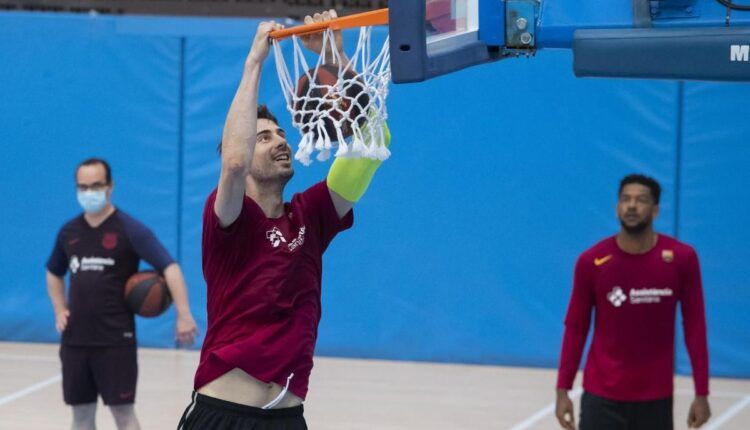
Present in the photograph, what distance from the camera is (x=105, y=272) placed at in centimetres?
888

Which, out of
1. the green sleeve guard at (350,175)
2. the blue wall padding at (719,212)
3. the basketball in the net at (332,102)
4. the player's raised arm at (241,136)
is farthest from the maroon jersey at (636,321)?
the blue wall padding at (719,212)

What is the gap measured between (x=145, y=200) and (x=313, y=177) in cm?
177

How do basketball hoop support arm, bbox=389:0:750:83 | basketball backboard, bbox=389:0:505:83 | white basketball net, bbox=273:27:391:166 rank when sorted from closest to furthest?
basketball hoop support arm, bbox=389:0:750:83 < basketball backboard, bbox=389:0:505:83 < white basketball net, bbox=273:27:391:166

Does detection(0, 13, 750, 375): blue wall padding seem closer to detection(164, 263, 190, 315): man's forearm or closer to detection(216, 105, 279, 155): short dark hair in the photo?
detection(164, 263, 190, 315): man's forearm

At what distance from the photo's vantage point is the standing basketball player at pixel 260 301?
17.2 ft

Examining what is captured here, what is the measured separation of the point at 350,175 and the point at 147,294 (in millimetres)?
3659

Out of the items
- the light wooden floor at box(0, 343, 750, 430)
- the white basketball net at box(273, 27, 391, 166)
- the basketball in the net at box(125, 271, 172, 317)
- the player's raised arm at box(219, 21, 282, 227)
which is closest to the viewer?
the player's raised arm at box(219, 21, 282, 227)

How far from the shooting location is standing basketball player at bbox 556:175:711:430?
691 cm

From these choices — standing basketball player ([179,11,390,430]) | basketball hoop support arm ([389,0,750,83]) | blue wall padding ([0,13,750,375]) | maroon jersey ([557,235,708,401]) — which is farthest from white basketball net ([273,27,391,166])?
blue wall padding ([0,13,750,375])

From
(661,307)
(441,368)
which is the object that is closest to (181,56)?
(441,368)

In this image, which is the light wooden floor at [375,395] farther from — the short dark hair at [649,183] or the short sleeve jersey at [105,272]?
the short dark hair at [649,183]

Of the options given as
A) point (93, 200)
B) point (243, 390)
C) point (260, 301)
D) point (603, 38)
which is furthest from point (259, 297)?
point (93, 200)

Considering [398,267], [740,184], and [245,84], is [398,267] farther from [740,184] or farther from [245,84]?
[245,84]

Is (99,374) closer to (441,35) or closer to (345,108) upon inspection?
(345,108)
